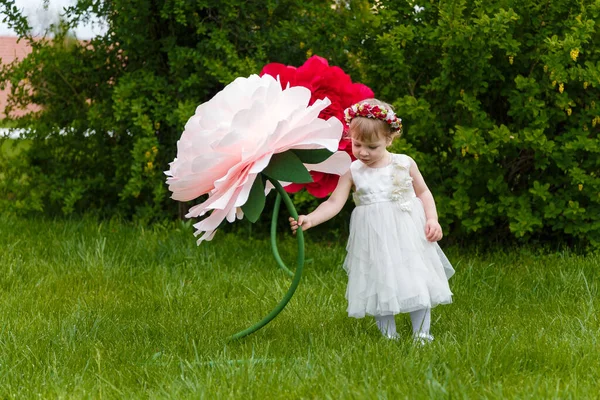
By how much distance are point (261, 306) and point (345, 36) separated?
2229 mm

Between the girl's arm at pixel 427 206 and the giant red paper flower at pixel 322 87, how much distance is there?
11.2 inches

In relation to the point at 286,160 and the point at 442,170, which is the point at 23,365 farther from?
the point at 442,170

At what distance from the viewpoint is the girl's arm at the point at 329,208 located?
10.1ft

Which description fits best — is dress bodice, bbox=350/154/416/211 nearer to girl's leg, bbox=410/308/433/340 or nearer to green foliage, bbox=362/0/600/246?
girl's leg, bbox=410/308/433/340

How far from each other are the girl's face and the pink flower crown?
2.8 inches

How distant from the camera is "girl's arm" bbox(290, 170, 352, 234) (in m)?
3.07

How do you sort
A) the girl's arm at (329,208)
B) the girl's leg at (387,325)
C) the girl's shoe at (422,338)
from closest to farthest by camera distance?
1. the girl's arm at (329,208)
2. the girl's shoe at (422,338)
3. the girl's leg at (387,325)

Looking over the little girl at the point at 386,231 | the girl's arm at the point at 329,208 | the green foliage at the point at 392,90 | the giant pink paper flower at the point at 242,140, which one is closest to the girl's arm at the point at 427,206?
the little girl at the point at 386,231

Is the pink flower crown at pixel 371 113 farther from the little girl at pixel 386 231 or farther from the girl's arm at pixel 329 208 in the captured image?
the girl's arm at pixel 329 208

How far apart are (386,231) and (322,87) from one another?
2.10 feet

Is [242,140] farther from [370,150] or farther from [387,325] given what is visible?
[387,325]

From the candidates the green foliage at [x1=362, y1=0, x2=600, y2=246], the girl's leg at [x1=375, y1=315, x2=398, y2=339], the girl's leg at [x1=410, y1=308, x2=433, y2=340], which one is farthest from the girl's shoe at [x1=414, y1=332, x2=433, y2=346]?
the green foliage at [x1=362, y1=0, x2=600, y2=246]

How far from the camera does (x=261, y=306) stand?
407cm

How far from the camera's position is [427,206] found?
3.43 meters
